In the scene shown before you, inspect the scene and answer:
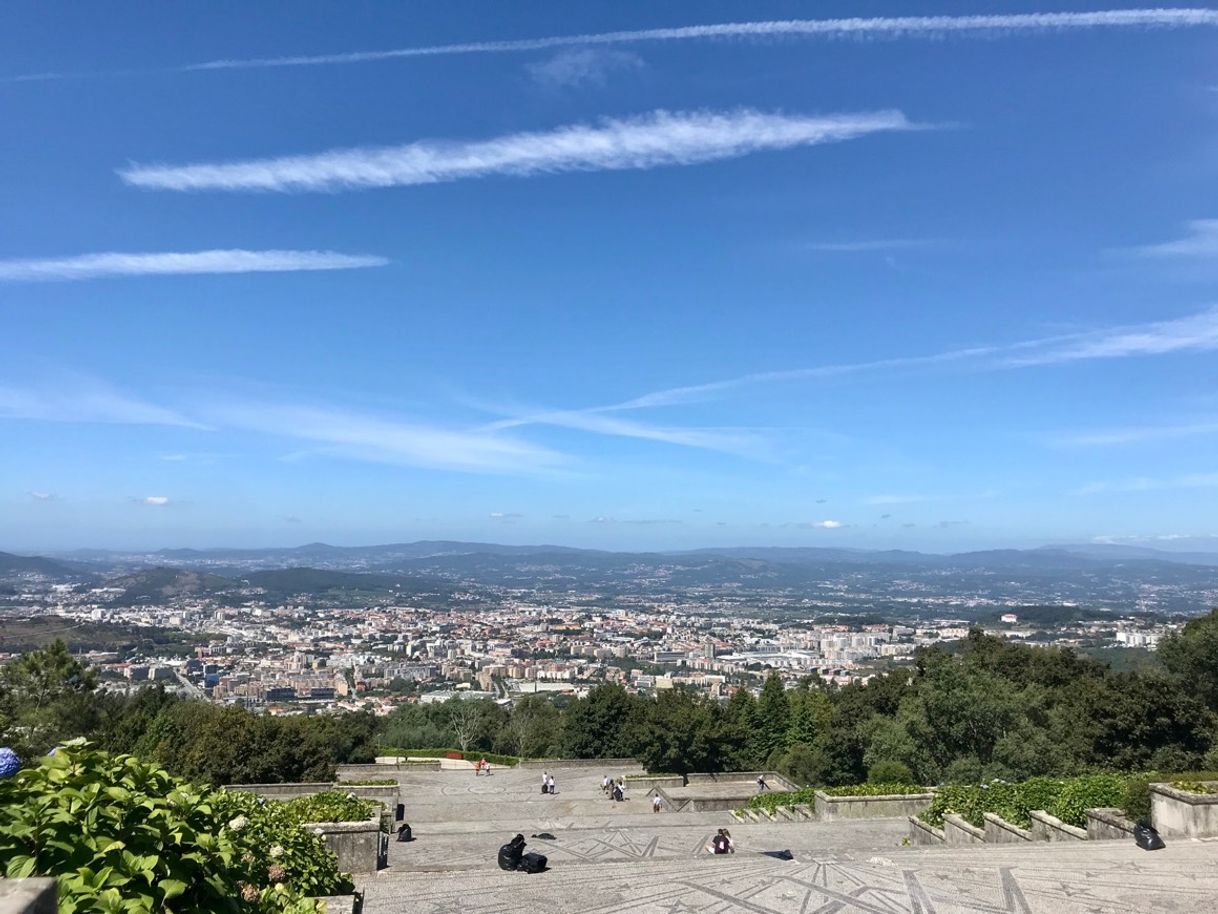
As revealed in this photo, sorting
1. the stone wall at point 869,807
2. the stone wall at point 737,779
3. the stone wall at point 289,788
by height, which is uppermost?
the stone wall at point 869,807

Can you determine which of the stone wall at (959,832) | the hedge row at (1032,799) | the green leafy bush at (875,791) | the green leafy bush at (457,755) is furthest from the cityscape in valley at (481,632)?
the stone wall at (959,832)

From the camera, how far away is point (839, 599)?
192625mm

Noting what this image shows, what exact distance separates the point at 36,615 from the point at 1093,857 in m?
127

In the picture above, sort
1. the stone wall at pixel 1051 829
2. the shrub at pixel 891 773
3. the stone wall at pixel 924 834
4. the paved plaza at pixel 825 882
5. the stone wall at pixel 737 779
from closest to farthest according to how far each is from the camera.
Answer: the paved plaza at pixel 825 882
the stone wall at pixel 1051 829
the stone wall at pixel 924 834
the shrub at pixel 891 773
the stone wall at pixel 737 779

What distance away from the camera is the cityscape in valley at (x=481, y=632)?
7669 cm

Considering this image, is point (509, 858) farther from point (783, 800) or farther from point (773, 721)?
point (773, 721)

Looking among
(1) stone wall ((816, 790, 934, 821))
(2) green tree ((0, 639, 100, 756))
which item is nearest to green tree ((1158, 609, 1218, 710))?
(1) stone wall ((816, 790, 934, 821))

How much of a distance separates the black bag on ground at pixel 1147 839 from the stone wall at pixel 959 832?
200cm

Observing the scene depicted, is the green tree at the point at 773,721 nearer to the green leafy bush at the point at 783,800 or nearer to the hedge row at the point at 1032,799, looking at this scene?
the green leafy bush at the point at 783,800

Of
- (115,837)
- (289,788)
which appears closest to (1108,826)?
(115,837)

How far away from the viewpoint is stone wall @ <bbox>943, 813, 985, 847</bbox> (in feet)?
34.2

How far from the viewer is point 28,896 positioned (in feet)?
6.80

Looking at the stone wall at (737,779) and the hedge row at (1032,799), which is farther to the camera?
the stone wall at (737,779)

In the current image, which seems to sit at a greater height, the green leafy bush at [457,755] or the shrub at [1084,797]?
the shrub at [1084,797]
